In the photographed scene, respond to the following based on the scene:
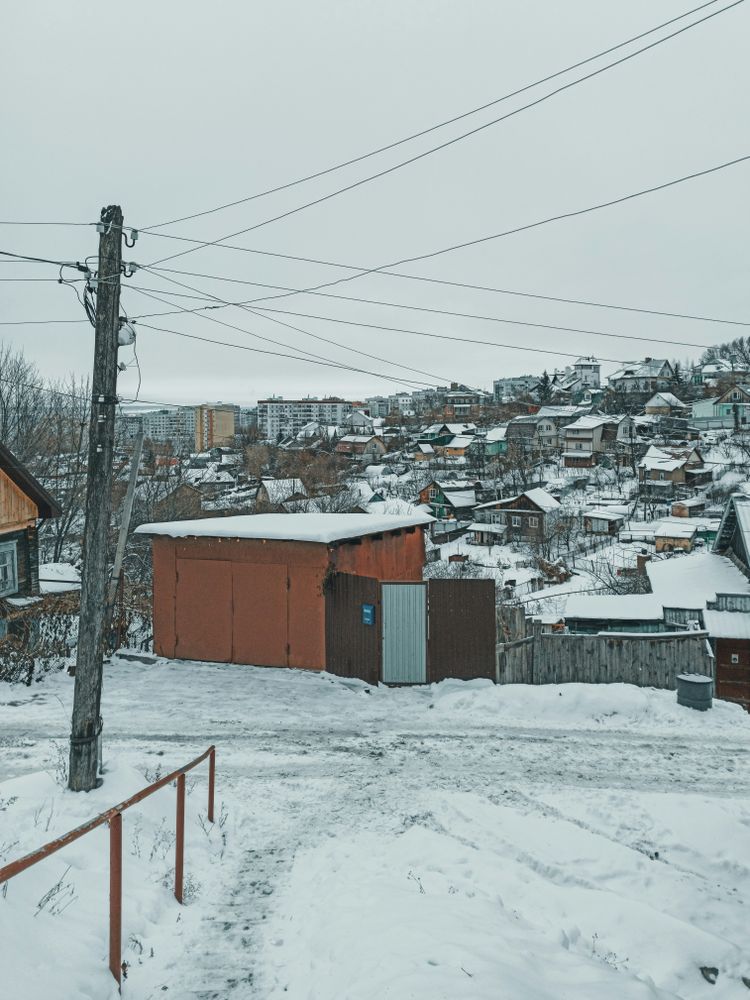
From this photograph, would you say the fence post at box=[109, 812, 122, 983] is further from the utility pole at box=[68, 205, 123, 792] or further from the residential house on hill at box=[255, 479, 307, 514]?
the residential house on hill at box=[255, 479, 307, 514]

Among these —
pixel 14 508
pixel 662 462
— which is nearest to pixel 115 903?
pixel 14 508

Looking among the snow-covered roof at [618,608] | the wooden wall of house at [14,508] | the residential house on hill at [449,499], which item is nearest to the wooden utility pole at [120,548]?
the wooden wall of house at [14,508]

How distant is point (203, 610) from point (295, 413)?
16190cm

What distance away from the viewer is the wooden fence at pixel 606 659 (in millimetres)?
→ 12859

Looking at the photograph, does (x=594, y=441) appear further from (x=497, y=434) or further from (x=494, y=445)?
(x=497, y=434)

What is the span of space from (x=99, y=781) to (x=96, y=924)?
3.19 metres

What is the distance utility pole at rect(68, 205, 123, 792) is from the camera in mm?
7582

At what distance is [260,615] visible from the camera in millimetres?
14508

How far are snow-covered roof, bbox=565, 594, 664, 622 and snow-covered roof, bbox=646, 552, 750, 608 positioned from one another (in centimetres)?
47

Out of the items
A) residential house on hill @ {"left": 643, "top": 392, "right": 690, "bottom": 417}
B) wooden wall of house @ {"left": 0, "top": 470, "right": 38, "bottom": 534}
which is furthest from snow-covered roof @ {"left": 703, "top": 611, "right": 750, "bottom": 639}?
residential house on hill @ {"left": 643, "top": 392, "right": 690, "bottom": 417}

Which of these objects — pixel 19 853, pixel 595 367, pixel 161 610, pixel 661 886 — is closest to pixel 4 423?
pixel 161 610

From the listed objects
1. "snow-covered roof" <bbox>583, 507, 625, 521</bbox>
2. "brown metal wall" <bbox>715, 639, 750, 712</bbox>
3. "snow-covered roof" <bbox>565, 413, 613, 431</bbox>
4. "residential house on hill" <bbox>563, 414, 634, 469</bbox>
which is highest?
"snow-covered roof" <bbox>565, 413, 613, 431</bbox>

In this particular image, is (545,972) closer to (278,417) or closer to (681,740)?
(681,740)

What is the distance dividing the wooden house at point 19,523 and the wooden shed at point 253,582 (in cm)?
820
